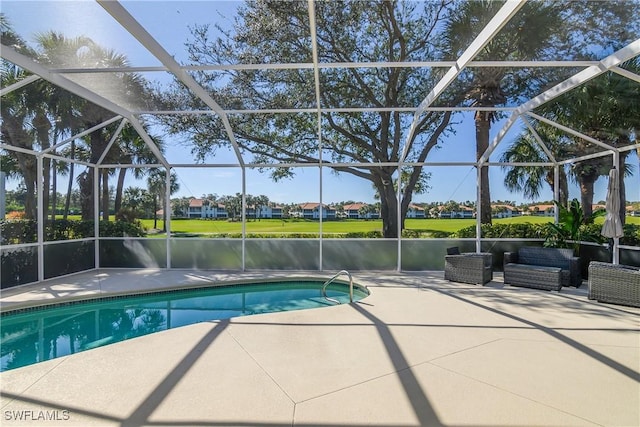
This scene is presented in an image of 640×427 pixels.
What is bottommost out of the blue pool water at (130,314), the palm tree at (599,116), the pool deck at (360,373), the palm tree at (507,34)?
the blue pool water at (130,314)

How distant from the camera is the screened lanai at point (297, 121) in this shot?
4.89 m

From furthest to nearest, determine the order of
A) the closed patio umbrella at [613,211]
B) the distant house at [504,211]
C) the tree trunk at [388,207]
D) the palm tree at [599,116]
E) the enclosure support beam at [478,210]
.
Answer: the tree trunk at [388,207] → the distant house at [504,211] → the enclosure support beam at [478,210] → the closed patio umbrella at [613,211] → the palm tree at [599,116]

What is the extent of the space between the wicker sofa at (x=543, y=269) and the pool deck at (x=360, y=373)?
4.69 ft

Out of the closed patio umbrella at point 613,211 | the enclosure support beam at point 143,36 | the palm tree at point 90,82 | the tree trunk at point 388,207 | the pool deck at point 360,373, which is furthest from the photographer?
the tree trunk at point 388,207

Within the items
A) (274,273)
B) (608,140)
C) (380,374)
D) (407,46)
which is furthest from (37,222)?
(608,140)

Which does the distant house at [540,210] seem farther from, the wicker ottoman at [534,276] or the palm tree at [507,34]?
the palm tree at [507,34]

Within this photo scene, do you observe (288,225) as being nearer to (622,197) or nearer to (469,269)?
(469,269)

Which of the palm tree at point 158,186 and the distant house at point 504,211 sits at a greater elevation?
the palm tree at point 158,186

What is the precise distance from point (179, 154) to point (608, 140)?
10033 mm

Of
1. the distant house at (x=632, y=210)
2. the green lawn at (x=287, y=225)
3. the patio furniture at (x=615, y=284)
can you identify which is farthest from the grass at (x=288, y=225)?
the patio furniture at (x=615, y=284)

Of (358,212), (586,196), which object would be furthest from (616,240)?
(358,212)

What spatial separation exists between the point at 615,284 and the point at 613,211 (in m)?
1.60

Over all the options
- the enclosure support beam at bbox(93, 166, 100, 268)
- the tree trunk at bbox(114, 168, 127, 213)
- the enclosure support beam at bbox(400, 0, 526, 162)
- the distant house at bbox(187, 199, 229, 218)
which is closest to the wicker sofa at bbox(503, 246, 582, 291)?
the enclosure support beam at bbox(400, 0, 526, 162)

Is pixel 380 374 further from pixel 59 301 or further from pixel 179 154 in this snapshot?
pixel 179 154
